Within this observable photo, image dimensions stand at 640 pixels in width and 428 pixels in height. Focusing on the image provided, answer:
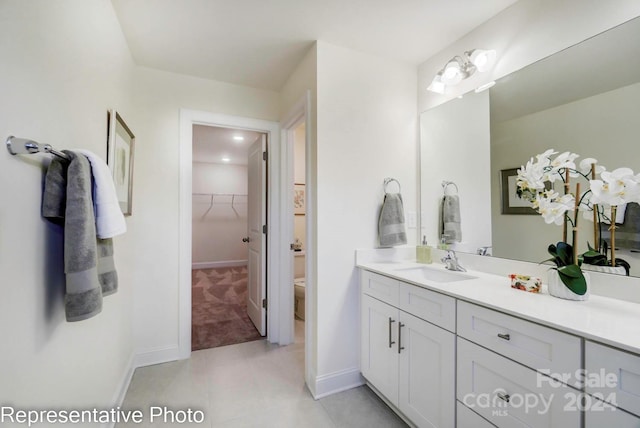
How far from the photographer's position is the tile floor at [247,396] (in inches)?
63.9

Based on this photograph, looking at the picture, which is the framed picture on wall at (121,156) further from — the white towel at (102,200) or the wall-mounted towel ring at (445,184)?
the wall-mounted towel ring at (445,184)

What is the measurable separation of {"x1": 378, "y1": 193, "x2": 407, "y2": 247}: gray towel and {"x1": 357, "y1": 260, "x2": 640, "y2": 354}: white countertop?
1.56ft

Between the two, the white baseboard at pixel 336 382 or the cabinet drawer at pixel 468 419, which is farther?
the white baseboard at pixel 336 382

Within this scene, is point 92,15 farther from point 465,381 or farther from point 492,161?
point 465,381

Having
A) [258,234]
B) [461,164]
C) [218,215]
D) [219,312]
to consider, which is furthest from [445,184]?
[218,215]

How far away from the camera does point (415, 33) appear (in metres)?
1.83

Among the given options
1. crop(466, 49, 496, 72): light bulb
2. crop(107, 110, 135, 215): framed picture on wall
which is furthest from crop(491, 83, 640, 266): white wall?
crop(107, 110, 135, 215): framed picture on wall

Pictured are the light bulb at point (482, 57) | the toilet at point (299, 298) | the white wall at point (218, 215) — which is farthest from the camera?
the white wall at point (218, 215)

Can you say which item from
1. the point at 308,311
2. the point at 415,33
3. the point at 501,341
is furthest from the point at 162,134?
the point at 501,341

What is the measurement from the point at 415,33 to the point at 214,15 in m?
1.27

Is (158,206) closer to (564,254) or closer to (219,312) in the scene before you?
(219,312)

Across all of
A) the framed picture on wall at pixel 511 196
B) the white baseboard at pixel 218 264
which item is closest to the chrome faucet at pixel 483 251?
the framed picture on wall at pixel 511 196

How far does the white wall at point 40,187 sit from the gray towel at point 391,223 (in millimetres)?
1719

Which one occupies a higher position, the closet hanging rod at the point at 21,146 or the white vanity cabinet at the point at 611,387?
the closet hanging rod at the point at 21,146
